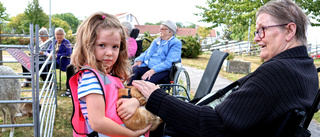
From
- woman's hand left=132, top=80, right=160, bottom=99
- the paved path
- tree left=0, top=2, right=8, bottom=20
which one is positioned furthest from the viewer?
tree left=0, top=2, right=8, bottom=20

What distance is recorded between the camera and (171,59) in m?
4.48

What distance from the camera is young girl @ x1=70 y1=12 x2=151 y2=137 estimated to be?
4.50 feet

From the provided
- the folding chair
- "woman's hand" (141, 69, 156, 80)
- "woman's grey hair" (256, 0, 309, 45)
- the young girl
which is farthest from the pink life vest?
"woman's hand" (141, 69, 156, 80)

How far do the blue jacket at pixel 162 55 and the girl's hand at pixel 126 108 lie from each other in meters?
2.99

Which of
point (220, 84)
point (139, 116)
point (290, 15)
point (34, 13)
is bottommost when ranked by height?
point (220, 84)

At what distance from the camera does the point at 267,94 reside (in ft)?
4.26

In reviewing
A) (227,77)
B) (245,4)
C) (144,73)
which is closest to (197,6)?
Answer: (245,4)

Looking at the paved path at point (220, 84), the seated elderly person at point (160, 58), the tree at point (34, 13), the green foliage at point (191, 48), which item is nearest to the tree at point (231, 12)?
the green foliage at point (191, 48)

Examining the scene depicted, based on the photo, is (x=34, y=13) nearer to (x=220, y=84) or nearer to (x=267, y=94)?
(x=220, y=84)

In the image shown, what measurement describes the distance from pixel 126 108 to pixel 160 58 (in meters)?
3.32

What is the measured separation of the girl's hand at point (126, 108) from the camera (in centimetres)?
138

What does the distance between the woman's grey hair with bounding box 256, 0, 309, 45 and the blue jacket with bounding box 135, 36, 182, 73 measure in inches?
114

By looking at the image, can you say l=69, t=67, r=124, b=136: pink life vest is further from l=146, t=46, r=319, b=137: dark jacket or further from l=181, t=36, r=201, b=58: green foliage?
l=181, t=36, r=201, b=58: green foliage

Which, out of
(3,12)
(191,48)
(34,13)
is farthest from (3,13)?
(191,48)
